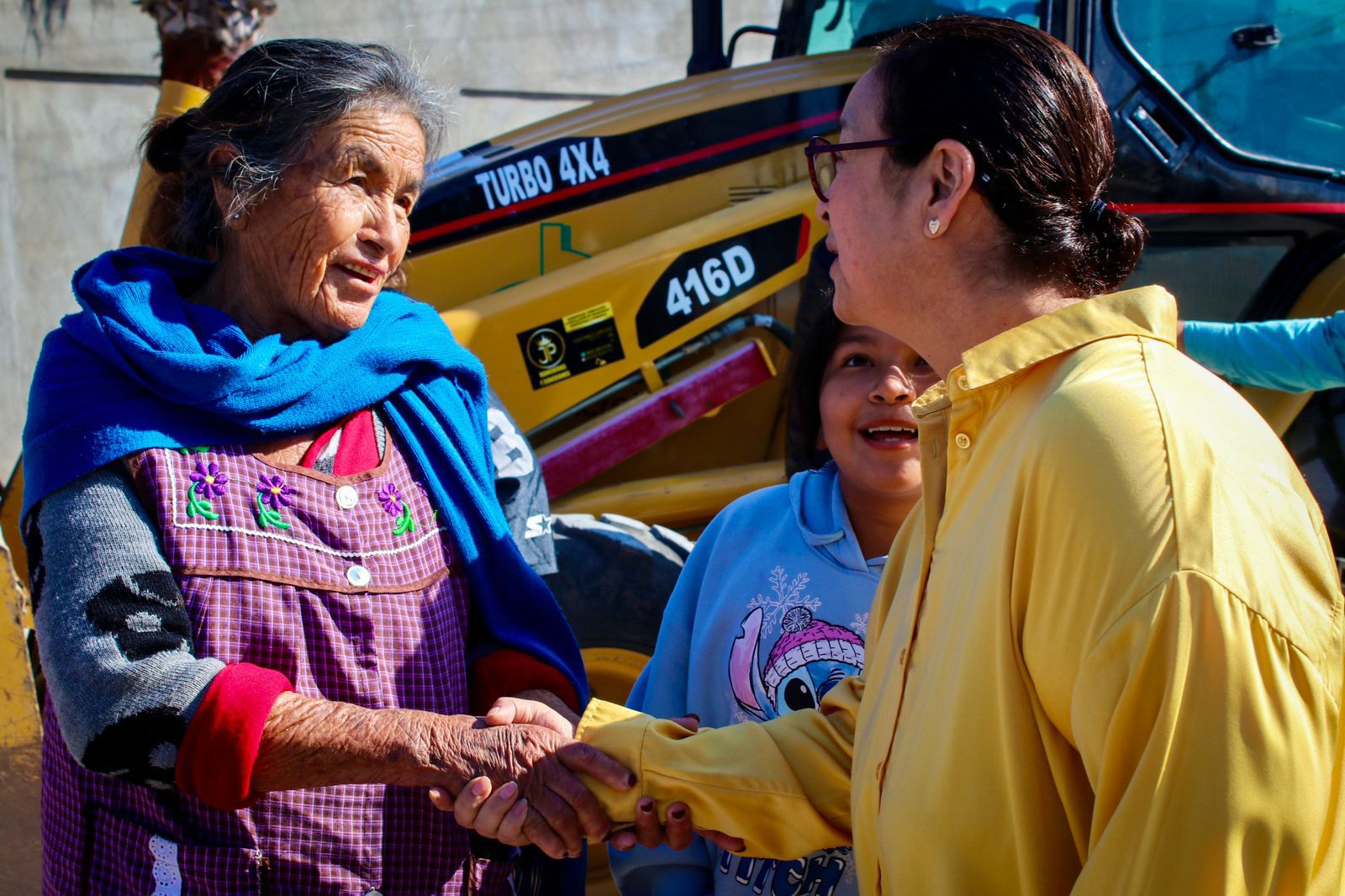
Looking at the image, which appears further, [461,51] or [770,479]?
[461,51]

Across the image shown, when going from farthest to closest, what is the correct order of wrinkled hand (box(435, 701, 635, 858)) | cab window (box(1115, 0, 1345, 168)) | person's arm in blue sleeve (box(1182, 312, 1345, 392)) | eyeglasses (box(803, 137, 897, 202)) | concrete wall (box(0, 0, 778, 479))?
concrete wall (box(0, 0, 778, 479)) → cab window (box(1115, 0, 1345, 168)) → person's arm in blue sleeve (box(1182, 312, 1345, 392)) → wrinkled hand (box(435, 701, 635, 858)) → eyeglasses (box(803, 137, 897, 202))

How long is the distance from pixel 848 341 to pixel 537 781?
1.03 meters

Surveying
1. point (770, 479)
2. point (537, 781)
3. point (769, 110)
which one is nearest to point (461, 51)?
point (769, 110)

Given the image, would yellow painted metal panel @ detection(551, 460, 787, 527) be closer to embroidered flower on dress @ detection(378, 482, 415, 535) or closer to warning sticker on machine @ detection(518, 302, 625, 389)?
warning sticker on machine @ detection(518, 302, 625, 389)

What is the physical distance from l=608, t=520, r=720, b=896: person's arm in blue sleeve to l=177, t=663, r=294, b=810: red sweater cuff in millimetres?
775

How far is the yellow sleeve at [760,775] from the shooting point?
186 cm

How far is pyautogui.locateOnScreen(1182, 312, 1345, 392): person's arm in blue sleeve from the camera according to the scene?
317 cm

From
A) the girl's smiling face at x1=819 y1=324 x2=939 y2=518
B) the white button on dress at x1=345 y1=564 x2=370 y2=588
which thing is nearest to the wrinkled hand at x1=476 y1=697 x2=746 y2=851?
the white button on dress at x1=345 y1=564 x2=370 y2=588

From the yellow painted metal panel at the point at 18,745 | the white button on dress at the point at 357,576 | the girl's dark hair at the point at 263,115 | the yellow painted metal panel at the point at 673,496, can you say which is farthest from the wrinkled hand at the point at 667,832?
the yellow painted metal panel at the point at 673,496

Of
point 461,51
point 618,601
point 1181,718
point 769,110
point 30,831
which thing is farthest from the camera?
point 461,51

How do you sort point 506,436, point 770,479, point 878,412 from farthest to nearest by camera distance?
1. point 770,479
2. point 506,436
3. point 878,412

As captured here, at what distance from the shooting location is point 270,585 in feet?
6.03

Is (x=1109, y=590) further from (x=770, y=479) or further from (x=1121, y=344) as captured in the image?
(x=770, y=479)

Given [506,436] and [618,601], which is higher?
[506,436]
